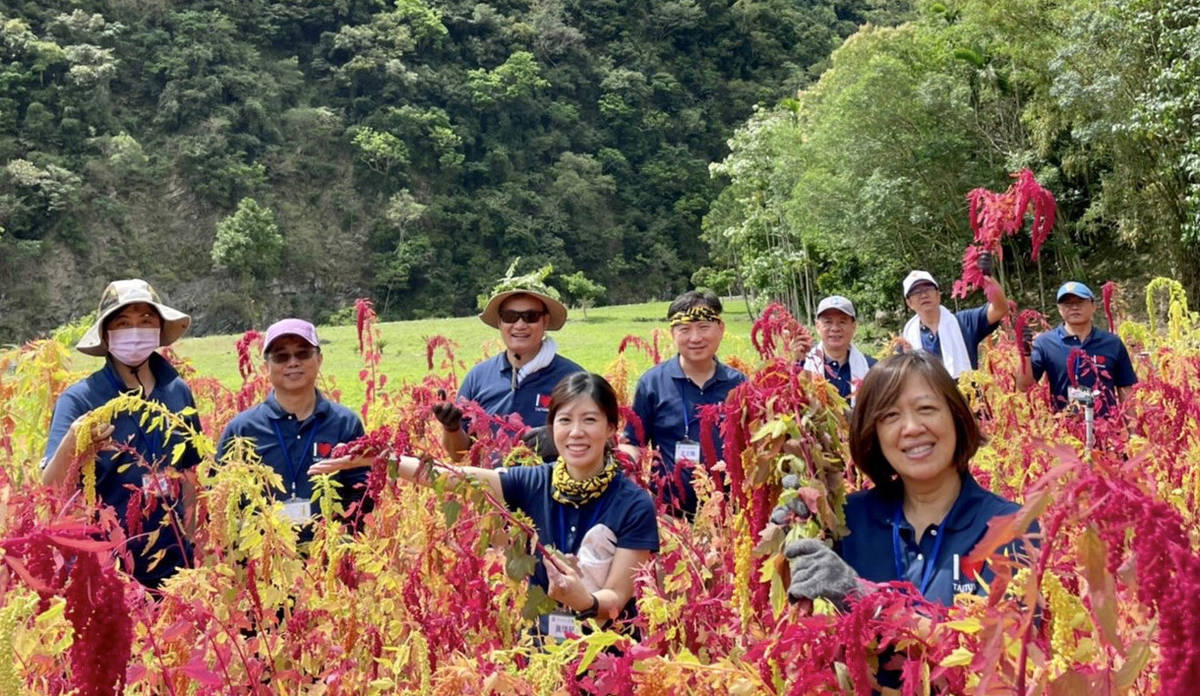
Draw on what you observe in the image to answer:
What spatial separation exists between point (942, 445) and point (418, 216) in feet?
147

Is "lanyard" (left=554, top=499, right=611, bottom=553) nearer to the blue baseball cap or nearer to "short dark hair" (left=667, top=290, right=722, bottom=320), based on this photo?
"short dark hair" (left=667, top=290, right=722, bottom=320)

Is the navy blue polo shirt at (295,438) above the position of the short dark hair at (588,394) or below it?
below

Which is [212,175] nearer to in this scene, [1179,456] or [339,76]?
[339,76]

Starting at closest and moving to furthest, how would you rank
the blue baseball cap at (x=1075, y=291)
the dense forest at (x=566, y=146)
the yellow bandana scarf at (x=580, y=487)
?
the yellow bandana scarf at (x=580, y=487) → the blue baseball cap at (x=1075, y=291) → the dense forest at (x=566, y=146)

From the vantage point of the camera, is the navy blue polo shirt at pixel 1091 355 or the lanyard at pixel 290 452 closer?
the lanyard at pixel 290 452

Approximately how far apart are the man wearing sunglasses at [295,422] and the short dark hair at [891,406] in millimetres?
1565

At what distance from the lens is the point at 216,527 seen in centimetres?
184

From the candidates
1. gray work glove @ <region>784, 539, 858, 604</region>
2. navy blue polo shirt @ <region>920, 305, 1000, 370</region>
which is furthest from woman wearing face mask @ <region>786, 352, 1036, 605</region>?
navy blue polo shirt @ <region>920, 305, 1000, 370</region>

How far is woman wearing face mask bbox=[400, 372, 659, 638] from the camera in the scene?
80.0 inches

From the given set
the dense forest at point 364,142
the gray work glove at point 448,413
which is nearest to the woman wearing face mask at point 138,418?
the gray work glove at point 448,413

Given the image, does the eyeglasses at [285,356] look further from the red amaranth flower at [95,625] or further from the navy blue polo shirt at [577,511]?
the red amaranth flower at [95,625]

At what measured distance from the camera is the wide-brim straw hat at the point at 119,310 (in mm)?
2668

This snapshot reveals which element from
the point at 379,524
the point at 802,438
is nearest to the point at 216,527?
the point at 379,524

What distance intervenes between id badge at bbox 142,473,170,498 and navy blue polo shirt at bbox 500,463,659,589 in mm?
851
